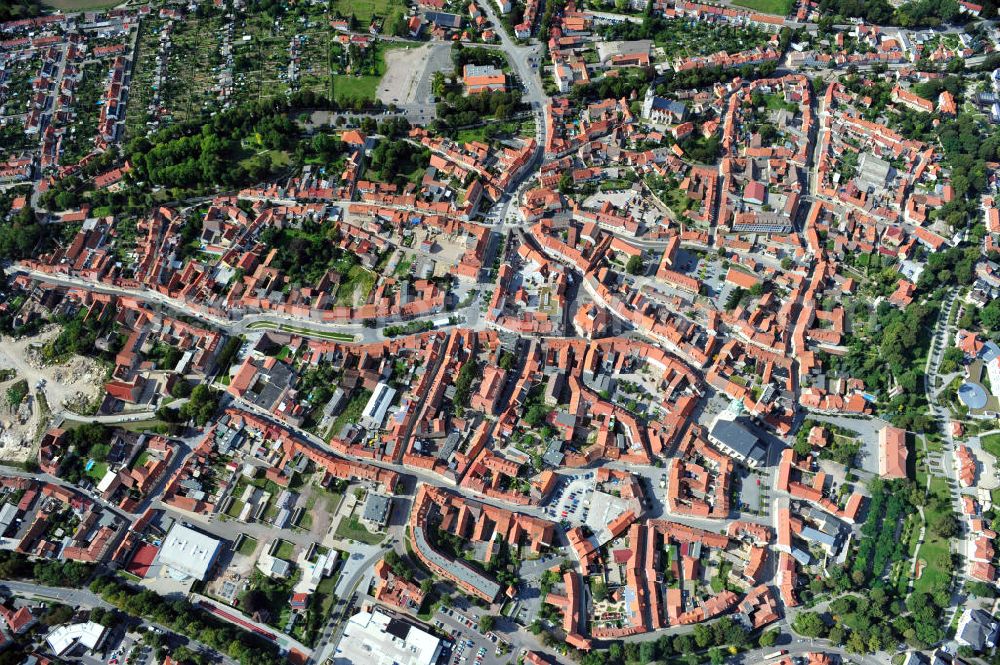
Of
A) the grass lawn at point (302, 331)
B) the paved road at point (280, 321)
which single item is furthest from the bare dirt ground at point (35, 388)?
the grass lawn at point (302, 331)

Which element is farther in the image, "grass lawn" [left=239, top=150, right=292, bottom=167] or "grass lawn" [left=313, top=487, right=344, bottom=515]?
"grass lawn" [left=239, top=150, right=292, bottom=167]

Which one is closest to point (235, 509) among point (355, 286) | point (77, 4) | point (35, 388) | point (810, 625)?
point (355, 286)

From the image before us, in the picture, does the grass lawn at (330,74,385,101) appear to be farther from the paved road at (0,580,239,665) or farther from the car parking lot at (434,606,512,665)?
the car parking lot at (434,606,512,665)

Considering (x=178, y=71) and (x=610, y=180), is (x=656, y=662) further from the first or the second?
(x=178, y=71)

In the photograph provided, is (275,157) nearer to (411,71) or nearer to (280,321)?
(411,71)

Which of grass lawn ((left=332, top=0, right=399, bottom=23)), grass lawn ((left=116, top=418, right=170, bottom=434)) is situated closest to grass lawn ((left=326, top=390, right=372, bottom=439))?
grass lawn ((left=116, top=418, right=170, bottom=434))

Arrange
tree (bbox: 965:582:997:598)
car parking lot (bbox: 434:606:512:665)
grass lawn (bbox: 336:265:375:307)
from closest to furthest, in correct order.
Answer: car parking lot (bbox: 434:606:512:665) → tree (bbox: 965:582:997:598) → grass lawn (bbox: 336:265:375:307)

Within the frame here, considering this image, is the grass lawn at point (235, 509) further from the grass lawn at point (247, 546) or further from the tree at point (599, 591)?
the tree at point (599, 591)
